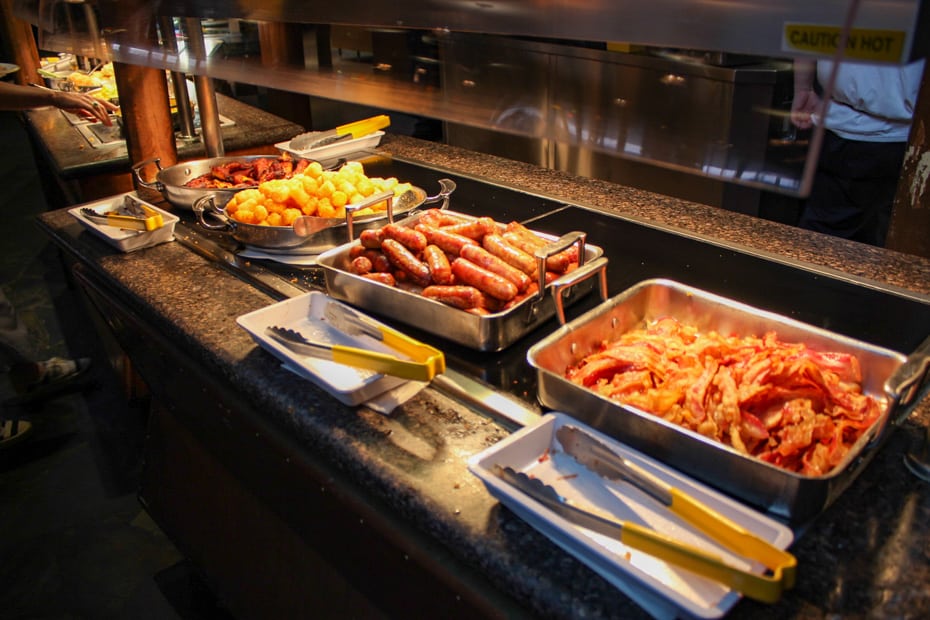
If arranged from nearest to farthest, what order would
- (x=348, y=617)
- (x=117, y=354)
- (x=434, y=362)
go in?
(x=434, y=362), (x=348, y=617), (x=117, y=354)

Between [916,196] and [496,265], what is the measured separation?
6.60ft

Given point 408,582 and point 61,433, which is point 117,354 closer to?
point 61,433

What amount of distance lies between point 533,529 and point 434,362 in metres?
0.38

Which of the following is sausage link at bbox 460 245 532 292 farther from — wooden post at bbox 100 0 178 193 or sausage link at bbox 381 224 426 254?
wooden post at bbox 100 0 178 193

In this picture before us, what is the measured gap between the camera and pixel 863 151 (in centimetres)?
407

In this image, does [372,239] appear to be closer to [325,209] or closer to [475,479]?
[325,209]

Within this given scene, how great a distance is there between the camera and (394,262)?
6.28ft

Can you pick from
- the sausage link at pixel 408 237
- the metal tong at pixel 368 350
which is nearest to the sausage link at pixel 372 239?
the sausage link at pixel 408 237

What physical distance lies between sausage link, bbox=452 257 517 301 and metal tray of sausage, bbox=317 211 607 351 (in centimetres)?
4

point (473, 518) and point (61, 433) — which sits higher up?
point (473, 518)

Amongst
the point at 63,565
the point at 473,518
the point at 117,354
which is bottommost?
the point at 63,565

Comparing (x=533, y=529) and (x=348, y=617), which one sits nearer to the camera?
(x=533, y=529)

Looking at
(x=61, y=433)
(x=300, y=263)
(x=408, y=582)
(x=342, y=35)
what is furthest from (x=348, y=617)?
(x=61, y=433)

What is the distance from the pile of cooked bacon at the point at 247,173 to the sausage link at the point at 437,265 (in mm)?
1000
